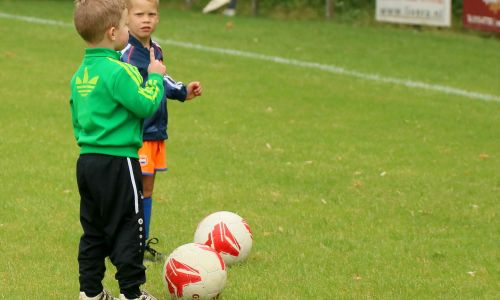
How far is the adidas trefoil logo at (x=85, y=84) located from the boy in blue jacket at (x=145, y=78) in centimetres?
106

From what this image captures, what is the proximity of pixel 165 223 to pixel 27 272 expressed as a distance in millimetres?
1523

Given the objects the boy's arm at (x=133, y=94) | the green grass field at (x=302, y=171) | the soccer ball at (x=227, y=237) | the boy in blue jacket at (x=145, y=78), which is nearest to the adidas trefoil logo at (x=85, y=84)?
the boy's arm at (x=133, y=94)

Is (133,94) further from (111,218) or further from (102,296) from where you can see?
(102,296)

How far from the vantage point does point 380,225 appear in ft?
26.8

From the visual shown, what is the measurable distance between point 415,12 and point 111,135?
16.1 metres

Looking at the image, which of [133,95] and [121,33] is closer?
[133,95]

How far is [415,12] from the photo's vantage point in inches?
830

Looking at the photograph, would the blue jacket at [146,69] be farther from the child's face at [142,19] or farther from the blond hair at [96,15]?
the blond hair at [96,15]

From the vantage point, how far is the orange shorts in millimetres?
7035

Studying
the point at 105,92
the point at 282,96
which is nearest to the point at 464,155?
the point at 282,96

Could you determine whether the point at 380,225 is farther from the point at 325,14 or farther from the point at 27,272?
the point at 325,14

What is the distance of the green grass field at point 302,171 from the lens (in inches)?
272

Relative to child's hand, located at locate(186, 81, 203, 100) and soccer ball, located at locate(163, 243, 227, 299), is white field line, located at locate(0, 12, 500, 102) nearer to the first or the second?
child's hand, located at locate(186, 81, 203, 100)

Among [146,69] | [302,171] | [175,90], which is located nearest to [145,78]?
[146,69]
